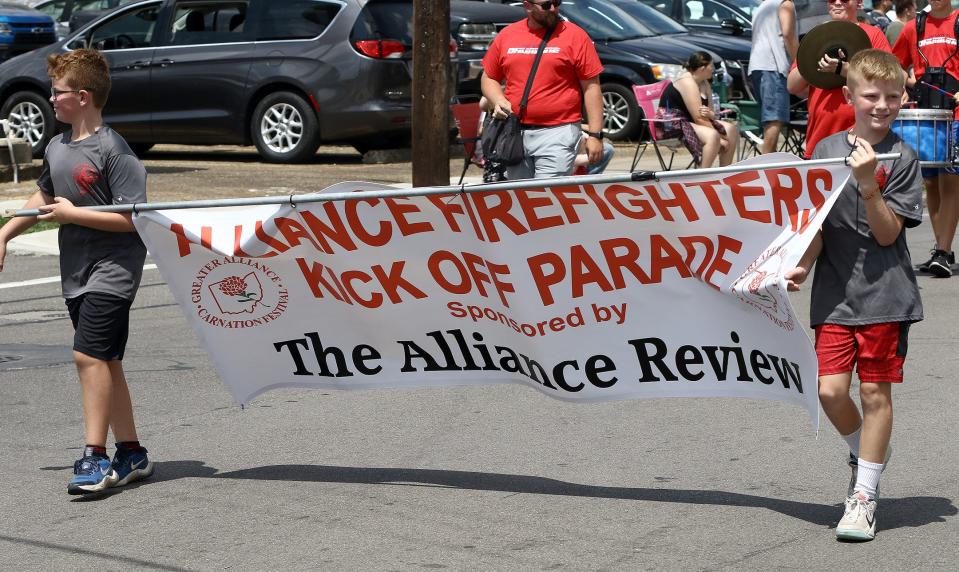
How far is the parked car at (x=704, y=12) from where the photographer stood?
21.6 metres

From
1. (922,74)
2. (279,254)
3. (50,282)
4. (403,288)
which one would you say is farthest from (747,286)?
(50,282)

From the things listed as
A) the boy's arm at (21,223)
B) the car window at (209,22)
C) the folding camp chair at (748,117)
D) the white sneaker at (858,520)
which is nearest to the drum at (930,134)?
the white sneaker at (858,520)

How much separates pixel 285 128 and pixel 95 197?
36.0ft

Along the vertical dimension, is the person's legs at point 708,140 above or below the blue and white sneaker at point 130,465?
below

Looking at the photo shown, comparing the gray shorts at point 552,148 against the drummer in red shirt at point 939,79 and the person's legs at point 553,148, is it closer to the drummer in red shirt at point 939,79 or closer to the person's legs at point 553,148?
the person's legs at point 553,148

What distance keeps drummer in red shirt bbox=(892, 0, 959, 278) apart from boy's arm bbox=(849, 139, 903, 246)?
5.56 m

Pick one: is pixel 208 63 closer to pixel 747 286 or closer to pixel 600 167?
pixel 600 167

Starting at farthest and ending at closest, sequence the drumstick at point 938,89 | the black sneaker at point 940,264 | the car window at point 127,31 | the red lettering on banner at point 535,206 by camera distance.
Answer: the car window at point 127,31 → the drumstick at point 938,89 → the black sneaker at point 940,264 → the red lettering on banner at point 535,206

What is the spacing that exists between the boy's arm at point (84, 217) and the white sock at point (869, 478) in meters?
2.67

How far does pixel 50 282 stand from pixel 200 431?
4.53 metres

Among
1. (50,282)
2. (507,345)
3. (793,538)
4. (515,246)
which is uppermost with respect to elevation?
(515,246)

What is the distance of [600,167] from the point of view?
13.0 m

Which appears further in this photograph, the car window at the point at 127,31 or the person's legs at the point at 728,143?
the car window at the point at 127,31

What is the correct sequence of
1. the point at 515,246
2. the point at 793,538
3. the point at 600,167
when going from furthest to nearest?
the point at 600,167
the point at 515,246
the point at 793,538
